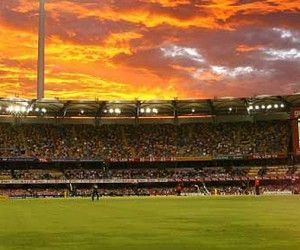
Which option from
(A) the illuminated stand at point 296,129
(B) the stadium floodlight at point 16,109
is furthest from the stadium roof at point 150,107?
(A) the illuminated stand at point 296,129

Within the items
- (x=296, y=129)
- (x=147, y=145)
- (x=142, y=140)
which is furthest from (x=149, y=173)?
(x=296, y=129)

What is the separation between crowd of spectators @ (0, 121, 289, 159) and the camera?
296ft

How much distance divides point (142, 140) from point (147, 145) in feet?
6.68

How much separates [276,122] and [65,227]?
77.5 metres

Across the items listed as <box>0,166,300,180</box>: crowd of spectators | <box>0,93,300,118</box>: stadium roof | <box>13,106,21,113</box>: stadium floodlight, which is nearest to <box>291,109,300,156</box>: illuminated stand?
<box>0,93,300,118</box>: stadium roof

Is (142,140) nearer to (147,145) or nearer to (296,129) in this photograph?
(147,145)

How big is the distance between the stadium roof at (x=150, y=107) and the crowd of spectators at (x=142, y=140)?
284 centimetres

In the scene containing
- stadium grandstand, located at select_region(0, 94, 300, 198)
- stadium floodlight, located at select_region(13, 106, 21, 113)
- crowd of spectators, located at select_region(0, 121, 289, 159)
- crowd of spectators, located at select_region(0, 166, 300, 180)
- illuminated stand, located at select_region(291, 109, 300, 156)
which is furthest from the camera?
crowd of spectators, located at select_region(0, 121, 289, 159)

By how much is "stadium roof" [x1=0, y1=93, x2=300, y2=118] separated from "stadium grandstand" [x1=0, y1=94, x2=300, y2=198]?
172 mm

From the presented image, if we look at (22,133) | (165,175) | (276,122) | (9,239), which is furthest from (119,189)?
(9,239)

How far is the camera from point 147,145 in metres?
93.9

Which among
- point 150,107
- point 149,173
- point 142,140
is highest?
point 150,107

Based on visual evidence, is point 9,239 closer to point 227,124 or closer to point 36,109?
point 36,109

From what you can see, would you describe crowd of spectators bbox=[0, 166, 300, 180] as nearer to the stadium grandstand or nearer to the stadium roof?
the stadium grandstand
